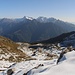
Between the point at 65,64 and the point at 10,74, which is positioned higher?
the point at 65,64

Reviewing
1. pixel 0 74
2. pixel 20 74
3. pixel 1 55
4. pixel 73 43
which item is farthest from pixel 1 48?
pixel 73 43

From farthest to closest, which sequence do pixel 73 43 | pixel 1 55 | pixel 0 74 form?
pixel 73 43
pixel 1 55
pixel 0 74

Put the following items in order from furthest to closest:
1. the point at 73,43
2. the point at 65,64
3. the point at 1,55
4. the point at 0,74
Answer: the point at 73,43 → the point at 1,55 → the point at 0,74 → the point at 65,64

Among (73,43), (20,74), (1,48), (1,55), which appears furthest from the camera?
(73,43)

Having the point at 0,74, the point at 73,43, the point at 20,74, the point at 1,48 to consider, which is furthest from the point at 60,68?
the point at 73,43

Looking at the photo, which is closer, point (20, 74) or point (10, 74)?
point (20, 74)

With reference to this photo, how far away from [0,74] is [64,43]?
135274mm

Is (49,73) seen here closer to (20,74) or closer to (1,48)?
(20,74)

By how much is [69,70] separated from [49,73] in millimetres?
1689

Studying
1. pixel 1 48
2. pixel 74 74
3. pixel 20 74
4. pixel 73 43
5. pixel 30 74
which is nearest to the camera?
pixel 74 74

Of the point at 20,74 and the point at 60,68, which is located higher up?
the point at 60,68

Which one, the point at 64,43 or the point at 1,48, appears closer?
the point at 1,48

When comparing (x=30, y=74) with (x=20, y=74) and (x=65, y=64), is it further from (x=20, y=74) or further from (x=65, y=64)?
(x=20, y=74)

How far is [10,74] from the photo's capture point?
3159cm
